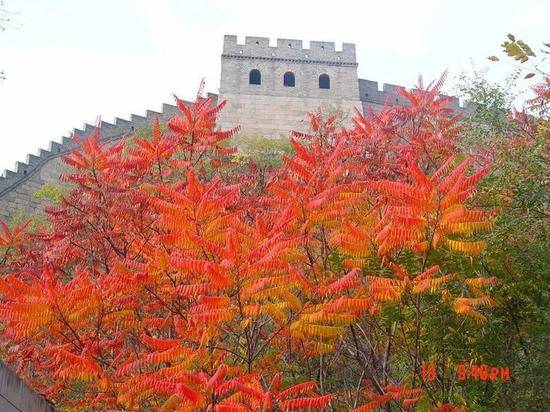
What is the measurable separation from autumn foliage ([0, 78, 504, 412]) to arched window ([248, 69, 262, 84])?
2499 centimetres

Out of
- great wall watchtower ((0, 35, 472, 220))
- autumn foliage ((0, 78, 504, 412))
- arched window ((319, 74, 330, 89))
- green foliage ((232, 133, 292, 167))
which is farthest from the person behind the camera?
arched window ((319, 74, 330, 89))

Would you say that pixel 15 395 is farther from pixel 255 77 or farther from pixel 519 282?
pixel 255 77

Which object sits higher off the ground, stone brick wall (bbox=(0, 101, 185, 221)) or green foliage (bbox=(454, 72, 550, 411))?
stone brick wall (bbox=(0, 101, 185, 221))

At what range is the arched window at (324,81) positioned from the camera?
35028 millimetres

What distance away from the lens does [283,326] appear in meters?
7.18

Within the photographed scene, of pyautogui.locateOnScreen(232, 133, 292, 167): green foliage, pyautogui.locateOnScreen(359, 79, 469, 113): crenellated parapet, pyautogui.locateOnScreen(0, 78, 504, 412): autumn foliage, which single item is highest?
pyautogui.locateOnScreen(359, 79, 469, 113): crenellated parapet

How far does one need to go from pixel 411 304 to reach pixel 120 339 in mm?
3534

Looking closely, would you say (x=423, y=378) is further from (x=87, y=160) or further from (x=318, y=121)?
(x=318, y=121)

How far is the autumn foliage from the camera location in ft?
21.6

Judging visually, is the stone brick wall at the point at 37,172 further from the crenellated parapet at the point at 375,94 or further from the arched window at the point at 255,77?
the crenellated parapet at the point at 375,94
